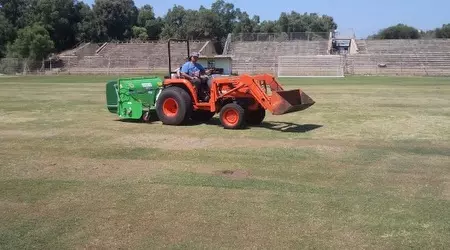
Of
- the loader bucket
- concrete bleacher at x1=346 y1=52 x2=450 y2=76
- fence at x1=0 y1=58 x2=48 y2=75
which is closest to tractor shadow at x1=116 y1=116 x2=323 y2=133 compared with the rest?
the loader bucket

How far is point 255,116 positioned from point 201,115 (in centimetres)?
144

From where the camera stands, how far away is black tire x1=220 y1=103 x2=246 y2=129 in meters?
11.0

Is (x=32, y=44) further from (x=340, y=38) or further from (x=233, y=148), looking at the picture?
(x=233, y=148)

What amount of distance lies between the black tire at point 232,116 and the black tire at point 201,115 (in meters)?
1.20

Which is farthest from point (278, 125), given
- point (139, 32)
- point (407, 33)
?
point (407, 33)

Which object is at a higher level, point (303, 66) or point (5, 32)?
point (5, 32)

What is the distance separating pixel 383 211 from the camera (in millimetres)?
5500

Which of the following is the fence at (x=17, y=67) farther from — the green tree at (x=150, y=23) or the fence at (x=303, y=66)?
the green tree at (x=150, y=23)

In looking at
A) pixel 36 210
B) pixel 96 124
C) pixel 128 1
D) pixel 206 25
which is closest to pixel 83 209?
pixel 36 210

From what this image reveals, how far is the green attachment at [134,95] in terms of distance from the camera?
12445 mm

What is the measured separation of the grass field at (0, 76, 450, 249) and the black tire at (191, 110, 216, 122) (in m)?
0.91

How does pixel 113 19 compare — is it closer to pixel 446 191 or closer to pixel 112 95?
pixel 112 95

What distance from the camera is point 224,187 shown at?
644 centimetres

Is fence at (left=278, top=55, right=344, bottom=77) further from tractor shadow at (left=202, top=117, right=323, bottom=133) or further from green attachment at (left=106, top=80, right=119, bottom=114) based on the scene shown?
tractor shadow at (left=202, top=117, right=323, bottom=133)
